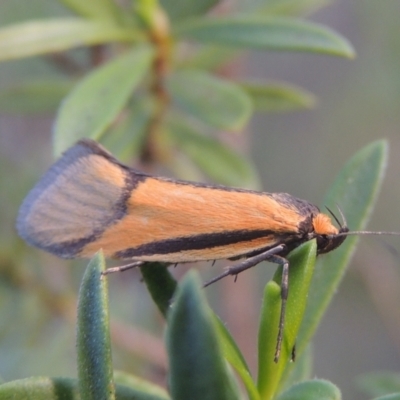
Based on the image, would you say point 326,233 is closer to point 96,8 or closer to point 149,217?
point 149,217

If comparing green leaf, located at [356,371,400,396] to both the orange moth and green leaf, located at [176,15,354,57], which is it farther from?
green leaf, located at [176,15,354,57]

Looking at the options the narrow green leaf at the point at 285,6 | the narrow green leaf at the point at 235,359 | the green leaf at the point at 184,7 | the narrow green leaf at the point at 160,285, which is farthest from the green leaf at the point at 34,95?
the narrow green leaf at the point at 235,359

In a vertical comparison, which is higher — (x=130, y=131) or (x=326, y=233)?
(x=130, y=131)

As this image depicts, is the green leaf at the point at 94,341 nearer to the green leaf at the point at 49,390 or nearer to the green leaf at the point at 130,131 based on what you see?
the green leaf at the point at 49,390

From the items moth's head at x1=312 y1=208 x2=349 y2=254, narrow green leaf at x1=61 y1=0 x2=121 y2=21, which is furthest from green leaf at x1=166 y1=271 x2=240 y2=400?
narrow green leaf at x1=61 y1=0 x2=121 y2=21

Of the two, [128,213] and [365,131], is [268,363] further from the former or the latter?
[365,131]

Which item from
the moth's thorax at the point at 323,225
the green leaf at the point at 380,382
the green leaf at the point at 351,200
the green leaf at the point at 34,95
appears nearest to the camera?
the green leaf at the point at 351,200

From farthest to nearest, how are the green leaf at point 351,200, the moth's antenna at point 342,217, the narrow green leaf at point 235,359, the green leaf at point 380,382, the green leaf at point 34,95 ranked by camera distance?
the green leaf at point 34,95
the green leaf at point 380,382
the moth's antenna at point 342,217
the green leaf at point 351,200
the narrow green leaf at point 235,359

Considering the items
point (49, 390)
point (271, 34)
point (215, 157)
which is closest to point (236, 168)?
point (215, 157)
